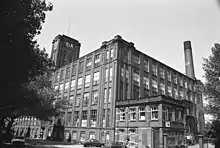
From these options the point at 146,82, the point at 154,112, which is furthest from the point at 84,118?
the point at 154,112

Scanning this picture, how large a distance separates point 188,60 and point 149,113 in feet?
143

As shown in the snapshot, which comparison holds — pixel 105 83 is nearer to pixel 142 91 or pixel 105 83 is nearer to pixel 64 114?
pixel 142 91

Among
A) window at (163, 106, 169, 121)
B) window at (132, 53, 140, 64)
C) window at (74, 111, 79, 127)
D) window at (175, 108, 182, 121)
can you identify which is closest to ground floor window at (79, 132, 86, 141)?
window at (74, 111, 79, 127)

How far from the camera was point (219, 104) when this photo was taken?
69.8ft

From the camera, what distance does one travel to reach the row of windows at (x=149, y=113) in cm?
3088

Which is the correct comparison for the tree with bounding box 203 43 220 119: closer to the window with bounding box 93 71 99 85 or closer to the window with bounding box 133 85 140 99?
the window with bounding box 133 85 140 99

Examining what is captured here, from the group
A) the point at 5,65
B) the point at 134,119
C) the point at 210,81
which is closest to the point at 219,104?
the point at 210,81

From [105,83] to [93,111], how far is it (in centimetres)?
651

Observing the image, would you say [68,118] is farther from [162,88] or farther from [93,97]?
[162,88]

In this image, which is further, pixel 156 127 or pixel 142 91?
pixel 142 91

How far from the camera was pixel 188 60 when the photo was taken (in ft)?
223

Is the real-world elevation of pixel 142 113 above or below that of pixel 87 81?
below

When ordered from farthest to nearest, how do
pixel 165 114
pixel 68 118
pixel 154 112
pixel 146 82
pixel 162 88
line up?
pixel 162 88, pixel 68 118, pixel 146 82, pixel 154 112, pixel 165 114

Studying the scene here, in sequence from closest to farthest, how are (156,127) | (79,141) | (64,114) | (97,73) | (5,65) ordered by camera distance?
(5,65) → (156,127) → (79,141) → (97,73) → (64,114)
